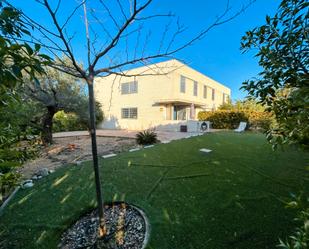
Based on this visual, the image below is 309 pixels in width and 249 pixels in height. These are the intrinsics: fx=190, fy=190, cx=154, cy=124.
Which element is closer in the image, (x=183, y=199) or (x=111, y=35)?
(x=111, y=35)

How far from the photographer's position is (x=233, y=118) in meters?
17.8

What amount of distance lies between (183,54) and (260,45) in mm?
1010

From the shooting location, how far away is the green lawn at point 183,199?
270cm

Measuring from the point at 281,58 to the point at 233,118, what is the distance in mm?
16715

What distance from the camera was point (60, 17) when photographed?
87.2 inches

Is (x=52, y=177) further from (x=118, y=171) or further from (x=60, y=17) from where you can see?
(x=60, y=17)

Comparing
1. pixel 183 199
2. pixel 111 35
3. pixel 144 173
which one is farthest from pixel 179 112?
pixel 111 35

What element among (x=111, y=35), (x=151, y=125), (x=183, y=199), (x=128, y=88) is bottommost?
(x=183, y=199)

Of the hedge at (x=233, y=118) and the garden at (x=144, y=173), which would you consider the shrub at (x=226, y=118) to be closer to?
the hedge at (x=233, y=118)

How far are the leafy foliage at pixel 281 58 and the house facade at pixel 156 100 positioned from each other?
577 inches

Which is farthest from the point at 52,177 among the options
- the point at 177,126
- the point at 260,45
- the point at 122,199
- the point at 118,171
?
the point at 177,126

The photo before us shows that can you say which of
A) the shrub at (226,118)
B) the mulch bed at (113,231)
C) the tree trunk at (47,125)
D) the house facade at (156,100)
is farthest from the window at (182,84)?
the mulch bed at (113,231)

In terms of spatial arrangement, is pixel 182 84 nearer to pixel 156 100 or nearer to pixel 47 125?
pixel 156 100

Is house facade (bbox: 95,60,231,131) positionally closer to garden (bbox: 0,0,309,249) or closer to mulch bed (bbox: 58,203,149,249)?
garden (bbox: 0,0,309,249)
